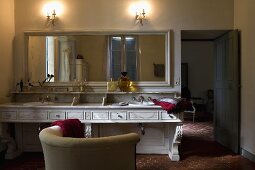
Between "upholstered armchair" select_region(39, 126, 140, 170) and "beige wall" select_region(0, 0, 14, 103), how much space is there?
253 centimetres

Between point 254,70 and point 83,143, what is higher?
point 254,70

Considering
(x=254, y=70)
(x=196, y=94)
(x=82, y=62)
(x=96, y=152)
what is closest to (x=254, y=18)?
(x=254, y=70)

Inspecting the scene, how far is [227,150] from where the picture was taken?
4.36m

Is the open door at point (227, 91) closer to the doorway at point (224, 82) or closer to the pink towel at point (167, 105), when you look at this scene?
the doorway at point (224, 82)

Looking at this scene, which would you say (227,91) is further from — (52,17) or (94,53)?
(52,17)

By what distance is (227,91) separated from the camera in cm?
443

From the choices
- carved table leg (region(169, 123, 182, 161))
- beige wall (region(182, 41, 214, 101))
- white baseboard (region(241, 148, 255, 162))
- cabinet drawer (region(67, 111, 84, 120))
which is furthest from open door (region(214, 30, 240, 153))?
beige wall (region(182, 41, 214, 101))

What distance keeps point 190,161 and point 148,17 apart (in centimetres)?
228

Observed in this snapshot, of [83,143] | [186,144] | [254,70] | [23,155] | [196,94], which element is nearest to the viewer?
[83,143]

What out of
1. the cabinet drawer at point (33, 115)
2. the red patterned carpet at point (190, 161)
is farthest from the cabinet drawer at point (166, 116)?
the cabinet drawer at point (33, 115)

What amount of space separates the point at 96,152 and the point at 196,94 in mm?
7778

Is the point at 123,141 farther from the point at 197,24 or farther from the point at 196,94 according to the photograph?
the point at 196,94

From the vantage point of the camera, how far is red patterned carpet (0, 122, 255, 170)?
139 inches

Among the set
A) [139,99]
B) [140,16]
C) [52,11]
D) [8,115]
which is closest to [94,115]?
[139,99]
